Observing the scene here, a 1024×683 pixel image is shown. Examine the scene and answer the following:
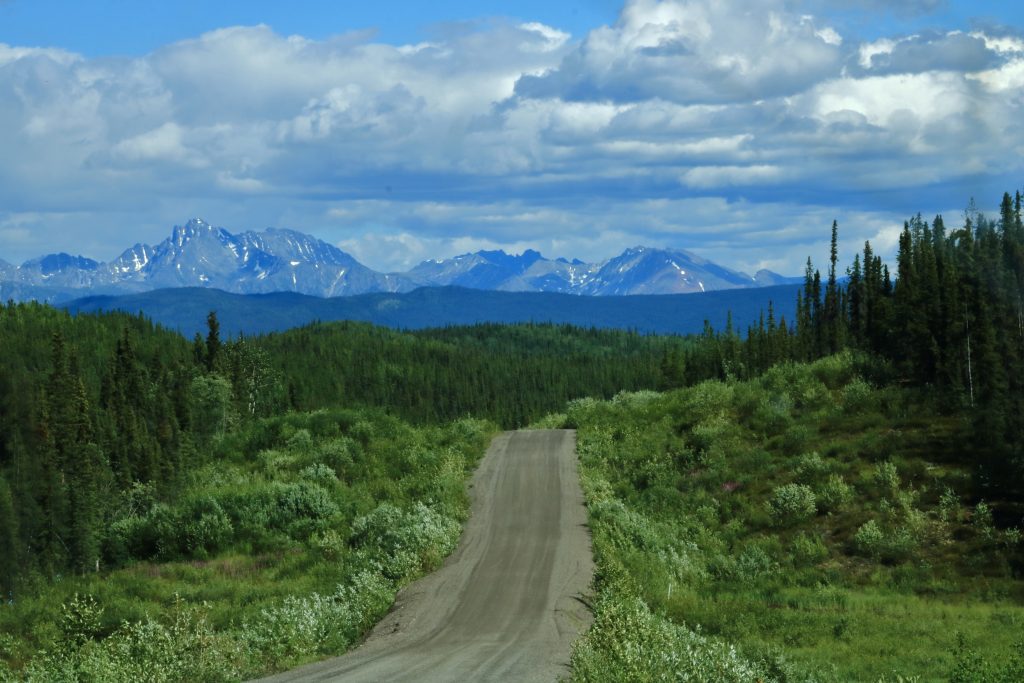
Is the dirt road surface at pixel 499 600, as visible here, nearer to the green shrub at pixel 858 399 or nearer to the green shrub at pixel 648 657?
the green shrub at pixel 648 657

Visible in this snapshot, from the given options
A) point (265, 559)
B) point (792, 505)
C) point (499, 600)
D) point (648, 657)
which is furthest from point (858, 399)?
point (648, 657)

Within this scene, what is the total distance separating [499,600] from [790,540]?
1546 centimetres

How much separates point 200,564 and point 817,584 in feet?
69.0

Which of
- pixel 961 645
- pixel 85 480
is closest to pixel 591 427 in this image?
pixel 961 645

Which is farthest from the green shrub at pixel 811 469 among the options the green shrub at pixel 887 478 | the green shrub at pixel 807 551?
the green shrub at pixel 807 551

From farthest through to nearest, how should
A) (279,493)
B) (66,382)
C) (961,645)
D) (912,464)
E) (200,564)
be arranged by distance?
1. (66,382)
2. (912,464)
3. (279,493)
4. (200,564)
5. (961,645)

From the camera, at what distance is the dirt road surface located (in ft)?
68.9

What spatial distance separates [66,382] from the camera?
114 meters

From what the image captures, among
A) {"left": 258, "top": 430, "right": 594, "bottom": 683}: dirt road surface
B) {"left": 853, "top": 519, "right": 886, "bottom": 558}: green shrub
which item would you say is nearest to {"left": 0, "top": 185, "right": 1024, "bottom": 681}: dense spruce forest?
{"left": 853, "top": 519, "right": 886, "bottom": 558}: green shrub

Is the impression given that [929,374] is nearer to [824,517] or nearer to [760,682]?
[824,517]

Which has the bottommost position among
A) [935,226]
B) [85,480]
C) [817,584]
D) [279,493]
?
[85,480]

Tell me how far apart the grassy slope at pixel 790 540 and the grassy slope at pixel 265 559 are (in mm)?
6338

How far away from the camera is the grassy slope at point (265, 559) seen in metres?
22.0

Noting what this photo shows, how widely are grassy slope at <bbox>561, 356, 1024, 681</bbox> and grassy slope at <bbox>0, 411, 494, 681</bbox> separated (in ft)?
20.8
